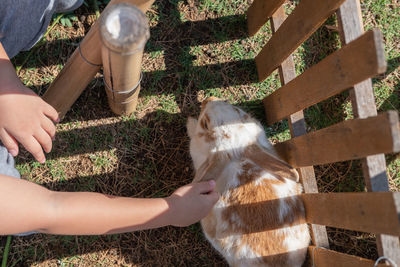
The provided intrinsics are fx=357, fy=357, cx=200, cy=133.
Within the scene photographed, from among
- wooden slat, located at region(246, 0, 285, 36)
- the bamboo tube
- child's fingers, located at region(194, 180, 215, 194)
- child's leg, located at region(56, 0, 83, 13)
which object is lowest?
child's fingers, located at region(194, 180, 215, 194)

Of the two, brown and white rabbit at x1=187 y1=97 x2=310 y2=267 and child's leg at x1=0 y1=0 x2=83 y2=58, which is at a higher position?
child's leg at x1=0 y1=0 x2=83 y2=58

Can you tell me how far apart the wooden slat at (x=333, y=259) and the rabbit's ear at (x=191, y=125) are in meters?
1.20

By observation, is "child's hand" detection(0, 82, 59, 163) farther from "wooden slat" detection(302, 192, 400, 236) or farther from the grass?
"wooden slat" detection(302, 192, 400, 236)

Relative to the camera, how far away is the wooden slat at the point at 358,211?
1.64 meters

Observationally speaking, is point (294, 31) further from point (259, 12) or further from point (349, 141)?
point (349, 141)

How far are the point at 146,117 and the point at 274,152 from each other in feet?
3.67

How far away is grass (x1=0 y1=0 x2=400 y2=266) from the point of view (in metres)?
→ 2.87

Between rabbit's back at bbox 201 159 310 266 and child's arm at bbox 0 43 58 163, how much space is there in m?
1.16

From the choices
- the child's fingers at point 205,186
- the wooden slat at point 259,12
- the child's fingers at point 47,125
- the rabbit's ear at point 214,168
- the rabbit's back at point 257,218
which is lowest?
the rabbit's back at point 257,218

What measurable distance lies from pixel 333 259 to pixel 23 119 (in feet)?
6.81

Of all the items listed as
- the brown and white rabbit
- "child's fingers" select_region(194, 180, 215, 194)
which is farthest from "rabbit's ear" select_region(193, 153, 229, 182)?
"child's fingers" select_region(194, 180, 215, 194)

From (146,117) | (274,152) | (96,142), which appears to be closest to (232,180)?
(274,152)

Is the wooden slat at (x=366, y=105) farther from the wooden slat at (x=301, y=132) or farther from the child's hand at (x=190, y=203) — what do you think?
the child's hand at (x=190, y=203)

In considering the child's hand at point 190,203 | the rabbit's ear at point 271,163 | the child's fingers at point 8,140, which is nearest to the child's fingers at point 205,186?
the child's hand at point 190,203
